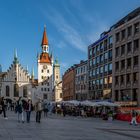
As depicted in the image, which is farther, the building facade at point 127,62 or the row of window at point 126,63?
the row of window at point 126,63

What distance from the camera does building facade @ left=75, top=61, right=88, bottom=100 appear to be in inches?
4394

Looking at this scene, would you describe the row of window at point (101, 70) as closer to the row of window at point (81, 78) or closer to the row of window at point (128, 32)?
the row of window at point (128, 32)

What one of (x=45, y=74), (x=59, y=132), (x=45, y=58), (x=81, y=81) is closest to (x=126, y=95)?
(x=81, y=81)

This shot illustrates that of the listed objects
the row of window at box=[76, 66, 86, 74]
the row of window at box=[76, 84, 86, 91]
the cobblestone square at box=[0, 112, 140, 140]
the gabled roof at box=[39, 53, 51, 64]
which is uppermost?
the gabled roof at box=[39, 53, 51, 64]

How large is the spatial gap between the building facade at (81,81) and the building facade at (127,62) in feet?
95.3

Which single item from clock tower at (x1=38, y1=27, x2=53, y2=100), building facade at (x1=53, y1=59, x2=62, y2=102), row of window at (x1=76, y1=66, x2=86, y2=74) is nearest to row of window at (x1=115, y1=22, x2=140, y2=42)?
row of window at (x1=76, y1=66, x2=86, y2=74)

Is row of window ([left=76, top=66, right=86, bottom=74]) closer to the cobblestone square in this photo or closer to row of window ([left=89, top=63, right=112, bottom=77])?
row of window ([left=89, top=63, right=112, bottom=77])

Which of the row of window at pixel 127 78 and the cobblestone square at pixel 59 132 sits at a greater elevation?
the row of window at pixel 127 78

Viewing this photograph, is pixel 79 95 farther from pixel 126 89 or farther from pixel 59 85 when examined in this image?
pixel 59 85

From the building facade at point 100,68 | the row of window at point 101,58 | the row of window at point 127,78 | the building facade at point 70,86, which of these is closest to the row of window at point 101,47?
the building facade at point 100,68

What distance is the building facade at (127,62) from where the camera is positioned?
70.8 meters

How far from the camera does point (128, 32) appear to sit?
75.1 m

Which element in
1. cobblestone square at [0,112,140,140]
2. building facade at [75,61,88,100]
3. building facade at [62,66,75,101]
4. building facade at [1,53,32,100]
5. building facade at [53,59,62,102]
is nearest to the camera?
cobblestone square at [0,112,140,140]

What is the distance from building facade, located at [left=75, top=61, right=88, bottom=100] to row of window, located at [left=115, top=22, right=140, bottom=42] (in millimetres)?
30850
